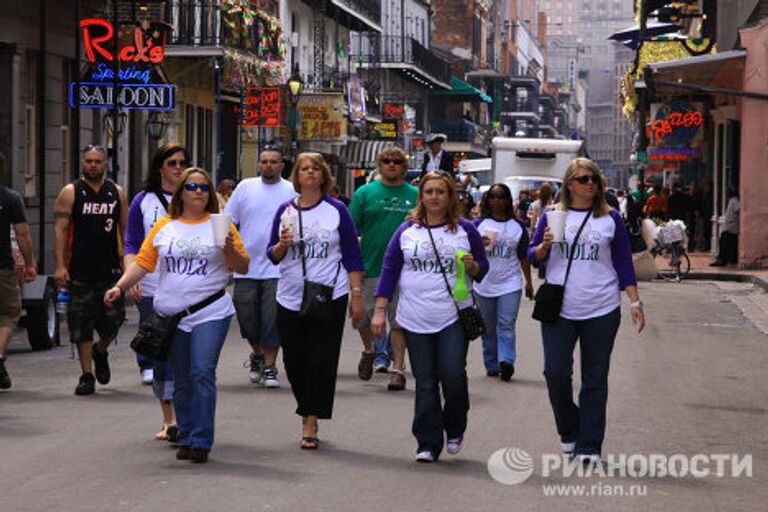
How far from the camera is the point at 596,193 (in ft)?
31.6

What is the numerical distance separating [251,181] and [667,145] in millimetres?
31075

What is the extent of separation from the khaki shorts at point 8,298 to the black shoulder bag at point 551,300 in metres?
5.29

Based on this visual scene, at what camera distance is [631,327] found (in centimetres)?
2009

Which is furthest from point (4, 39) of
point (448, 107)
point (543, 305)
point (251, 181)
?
point (448, 107)

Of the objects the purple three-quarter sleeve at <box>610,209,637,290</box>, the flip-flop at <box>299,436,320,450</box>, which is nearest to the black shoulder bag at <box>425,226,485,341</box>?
the purple three-quarter sleeve at <box>610,209,637,290</box>

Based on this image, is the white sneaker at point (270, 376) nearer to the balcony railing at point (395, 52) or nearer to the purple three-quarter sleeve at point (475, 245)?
the purple three-quarter sleeve at point (475, 245)

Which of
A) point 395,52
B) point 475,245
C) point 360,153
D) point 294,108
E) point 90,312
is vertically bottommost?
point 90,312

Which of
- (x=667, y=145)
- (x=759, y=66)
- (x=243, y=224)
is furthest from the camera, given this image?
(x=667, y=145)

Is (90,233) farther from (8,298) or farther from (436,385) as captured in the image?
(436,385)

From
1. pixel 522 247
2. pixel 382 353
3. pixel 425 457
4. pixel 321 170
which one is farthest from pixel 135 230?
pixel 522 247

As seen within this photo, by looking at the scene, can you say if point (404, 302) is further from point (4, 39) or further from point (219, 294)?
point (4, 39)

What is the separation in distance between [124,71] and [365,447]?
1551 centimetres

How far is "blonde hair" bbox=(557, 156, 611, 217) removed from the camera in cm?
956

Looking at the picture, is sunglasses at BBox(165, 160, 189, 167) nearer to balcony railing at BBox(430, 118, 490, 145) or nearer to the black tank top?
the black tank top
